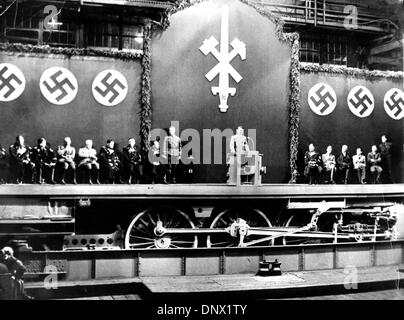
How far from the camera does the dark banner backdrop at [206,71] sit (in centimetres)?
992

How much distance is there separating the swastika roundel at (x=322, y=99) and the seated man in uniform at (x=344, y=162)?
3.01 ft

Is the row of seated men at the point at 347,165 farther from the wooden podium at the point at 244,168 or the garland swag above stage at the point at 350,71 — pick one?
the wooden podium at the point at 244,168

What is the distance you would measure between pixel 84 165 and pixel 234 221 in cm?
304

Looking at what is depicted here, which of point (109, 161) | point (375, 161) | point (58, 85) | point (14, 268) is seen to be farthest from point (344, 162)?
point (14, 268)

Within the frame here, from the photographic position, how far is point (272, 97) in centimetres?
1055

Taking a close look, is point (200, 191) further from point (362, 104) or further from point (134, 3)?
point (134, 3)

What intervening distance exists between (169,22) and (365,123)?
4.90 meters

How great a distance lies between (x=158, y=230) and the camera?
8805mm

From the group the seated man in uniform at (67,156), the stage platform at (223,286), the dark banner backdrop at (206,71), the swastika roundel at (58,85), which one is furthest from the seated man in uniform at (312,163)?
the swastika roundel at (58,85)

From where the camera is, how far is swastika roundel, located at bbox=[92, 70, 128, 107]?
32.1 feet

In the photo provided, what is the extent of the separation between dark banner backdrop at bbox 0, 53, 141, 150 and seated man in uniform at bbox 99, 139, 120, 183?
0.36 m
